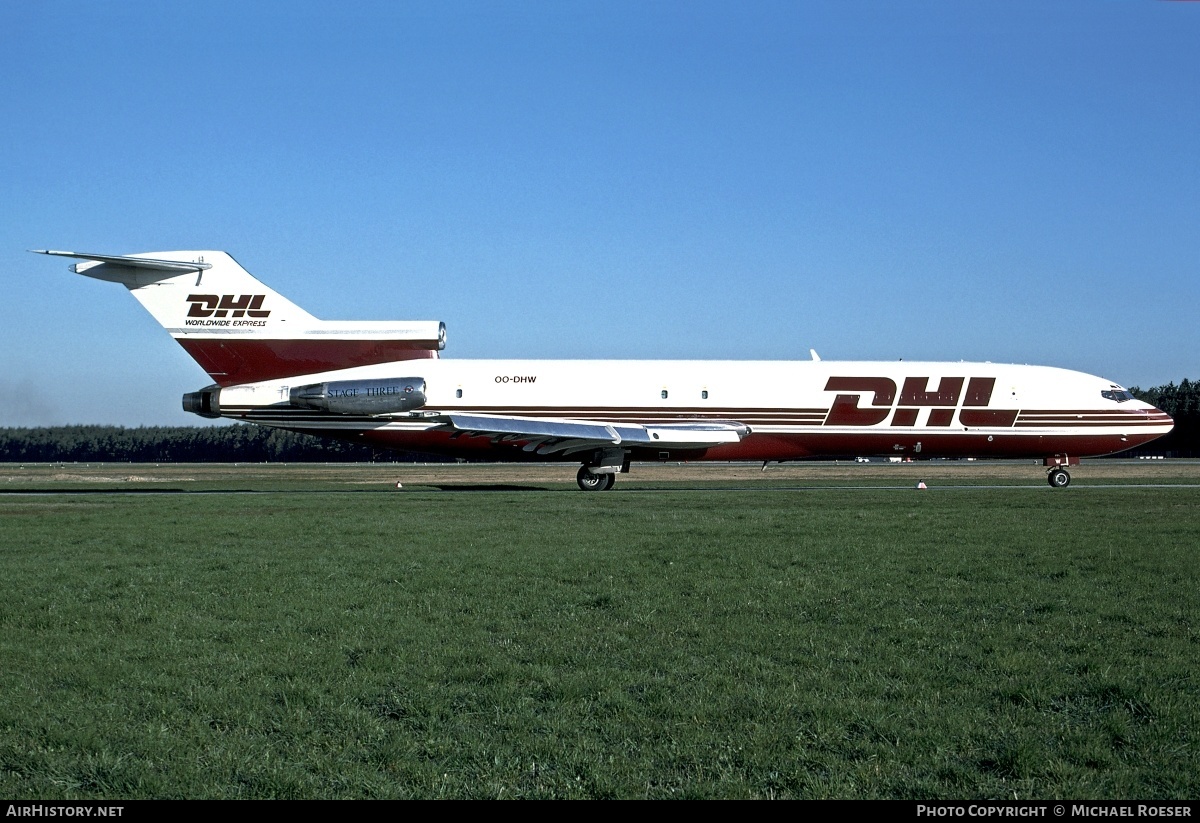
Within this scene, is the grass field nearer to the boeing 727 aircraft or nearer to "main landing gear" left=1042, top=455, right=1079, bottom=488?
the boeing 727 aircraft

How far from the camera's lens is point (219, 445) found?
12000 cm

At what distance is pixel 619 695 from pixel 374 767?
1895 mm

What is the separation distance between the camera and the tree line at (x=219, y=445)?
96.7m

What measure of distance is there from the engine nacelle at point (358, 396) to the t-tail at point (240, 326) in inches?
48.1

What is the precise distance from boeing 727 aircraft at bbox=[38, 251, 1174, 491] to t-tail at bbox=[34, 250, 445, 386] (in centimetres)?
4

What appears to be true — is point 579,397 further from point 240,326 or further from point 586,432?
point 240,326

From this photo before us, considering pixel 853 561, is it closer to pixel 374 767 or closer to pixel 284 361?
pixel 374 767

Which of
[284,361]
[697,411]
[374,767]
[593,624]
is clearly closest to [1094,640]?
[593,624]

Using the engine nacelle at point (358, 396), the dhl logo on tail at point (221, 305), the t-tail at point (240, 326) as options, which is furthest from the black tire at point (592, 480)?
the dhl logo on tail at point (221, 305)

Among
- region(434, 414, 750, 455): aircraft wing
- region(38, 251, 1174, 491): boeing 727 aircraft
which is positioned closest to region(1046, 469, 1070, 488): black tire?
region(38, 251, 1174, 491): boeing 727 aircraft

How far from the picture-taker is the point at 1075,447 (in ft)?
117

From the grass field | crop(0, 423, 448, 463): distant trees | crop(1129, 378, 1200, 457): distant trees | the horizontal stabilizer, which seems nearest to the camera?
the grass field

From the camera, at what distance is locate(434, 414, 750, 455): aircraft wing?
32.0 m

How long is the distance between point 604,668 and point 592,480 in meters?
26.0
